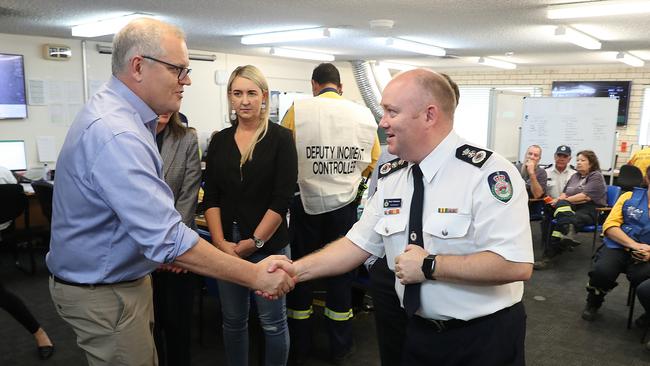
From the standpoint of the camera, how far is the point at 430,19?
517cm

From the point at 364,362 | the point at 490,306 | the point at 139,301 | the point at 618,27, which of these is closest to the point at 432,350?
the point at 490,306

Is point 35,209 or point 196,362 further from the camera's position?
point 35,209

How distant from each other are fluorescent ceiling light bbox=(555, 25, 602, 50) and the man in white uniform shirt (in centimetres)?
470

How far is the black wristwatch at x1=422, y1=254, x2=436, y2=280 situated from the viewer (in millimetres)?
1413

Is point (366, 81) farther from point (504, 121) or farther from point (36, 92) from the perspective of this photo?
point (36, 92)

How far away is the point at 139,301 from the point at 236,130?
1.06m

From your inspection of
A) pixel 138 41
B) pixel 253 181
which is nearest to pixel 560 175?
pixel 253 181

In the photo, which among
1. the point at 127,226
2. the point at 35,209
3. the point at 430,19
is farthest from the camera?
the point at 35,209

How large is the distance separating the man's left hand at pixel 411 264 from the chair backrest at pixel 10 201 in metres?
4.27

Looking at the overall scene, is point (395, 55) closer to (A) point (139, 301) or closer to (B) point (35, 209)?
(B) point (35, 209)

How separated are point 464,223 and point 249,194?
1.19 meters

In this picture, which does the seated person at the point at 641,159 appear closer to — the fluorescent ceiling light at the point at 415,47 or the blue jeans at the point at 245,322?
the fluorescent ceiling light at the point at 415,47

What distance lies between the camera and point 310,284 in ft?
→ 9.80

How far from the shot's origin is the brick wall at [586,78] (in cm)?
987
